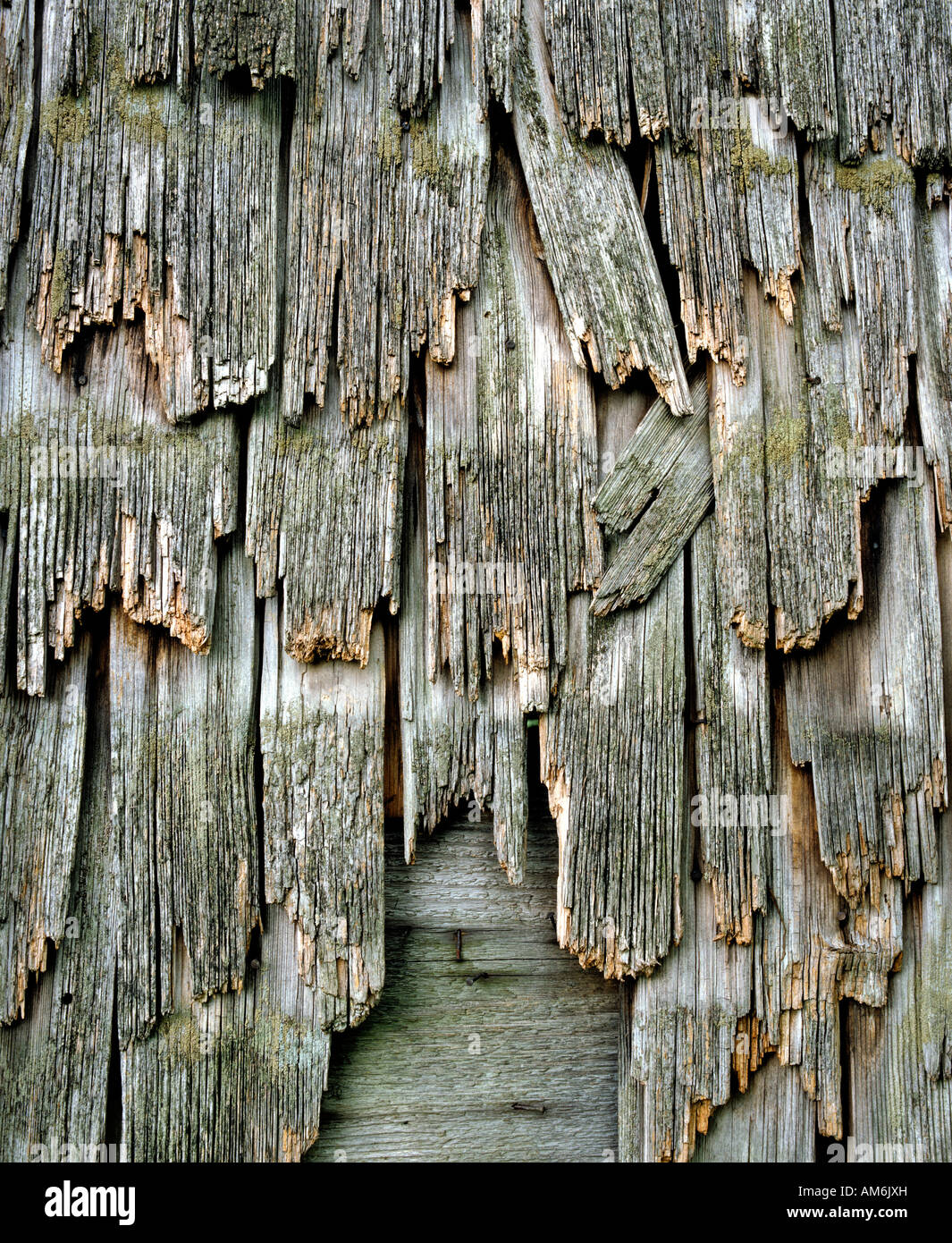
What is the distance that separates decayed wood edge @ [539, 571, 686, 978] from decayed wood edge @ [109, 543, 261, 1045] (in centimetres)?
68

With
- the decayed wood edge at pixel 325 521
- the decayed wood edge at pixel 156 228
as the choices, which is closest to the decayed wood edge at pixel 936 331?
the decayed wood edge at pixel 325 521

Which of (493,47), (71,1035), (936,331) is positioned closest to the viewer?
(71,1035)

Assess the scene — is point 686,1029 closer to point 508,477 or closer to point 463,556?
point 463,556

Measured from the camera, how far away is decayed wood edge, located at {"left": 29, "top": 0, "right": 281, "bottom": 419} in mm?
2154

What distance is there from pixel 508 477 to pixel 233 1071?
1406 millimetres

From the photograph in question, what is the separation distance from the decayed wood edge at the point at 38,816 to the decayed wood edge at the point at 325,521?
18.4 inches

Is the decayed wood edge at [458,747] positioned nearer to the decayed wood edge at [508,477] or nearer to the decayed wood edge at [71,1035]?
the decayed wood edge at [508,477]

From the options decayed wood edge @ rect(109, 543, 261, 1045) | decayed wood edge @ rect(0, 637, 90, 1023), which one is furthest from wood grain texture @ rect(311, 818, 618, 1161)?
decayed wood edge @ rect(0, 637, 90, 1023)

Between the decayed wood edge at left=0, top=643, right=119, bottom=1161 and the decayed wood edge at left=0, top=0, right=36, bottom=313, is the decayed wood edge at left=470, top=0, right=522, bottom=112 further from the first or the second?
the decayed wood edge at left=0, top=643, right=119, bottom=1161

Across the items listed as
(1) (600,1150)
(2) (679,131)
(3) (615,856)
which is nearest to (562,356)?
(2) (679,131)

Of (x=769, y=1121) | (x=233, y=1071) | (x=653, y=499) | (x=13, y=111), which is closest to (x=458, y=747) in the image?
(x=653, y=499)

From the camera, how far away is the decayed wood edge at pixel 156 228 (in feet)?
7.07

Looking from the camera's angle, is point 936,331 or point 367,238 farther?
point 936,331

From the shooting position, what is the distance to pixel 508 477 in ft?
7.28
